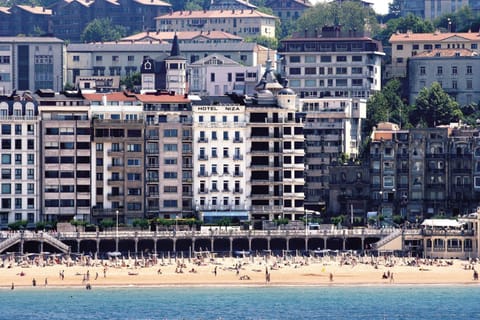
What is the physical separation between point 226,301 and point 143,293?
8254 millimetres

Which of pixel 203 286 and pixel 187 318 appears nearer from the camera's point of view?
pixel 187 318

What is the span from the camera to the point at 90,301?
19225 centimetres

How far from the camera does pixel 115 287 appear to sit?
19888 cm

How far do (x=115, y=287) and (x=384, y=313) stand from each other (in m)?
24.9

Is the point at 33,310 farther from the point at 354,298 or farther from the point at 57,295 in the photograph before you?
the point at 354,298

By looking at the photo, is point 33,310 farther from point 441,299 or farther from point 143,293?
point 441,299

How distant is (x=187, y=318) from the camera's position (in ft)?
599

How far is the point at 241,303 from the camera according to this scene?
192 metres

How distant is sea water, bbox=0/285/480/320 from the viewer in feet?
Answer: 609

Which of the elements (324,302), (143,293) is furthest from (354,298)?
(143,293)

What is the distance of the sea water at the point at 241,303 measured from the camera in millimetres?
185500

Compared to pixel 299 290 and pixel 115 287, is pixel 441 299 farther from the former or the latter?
pixel 115 287

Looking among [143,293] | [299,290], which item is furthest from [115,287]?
[299,290]

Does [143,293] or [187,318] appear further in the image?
[143,293]
